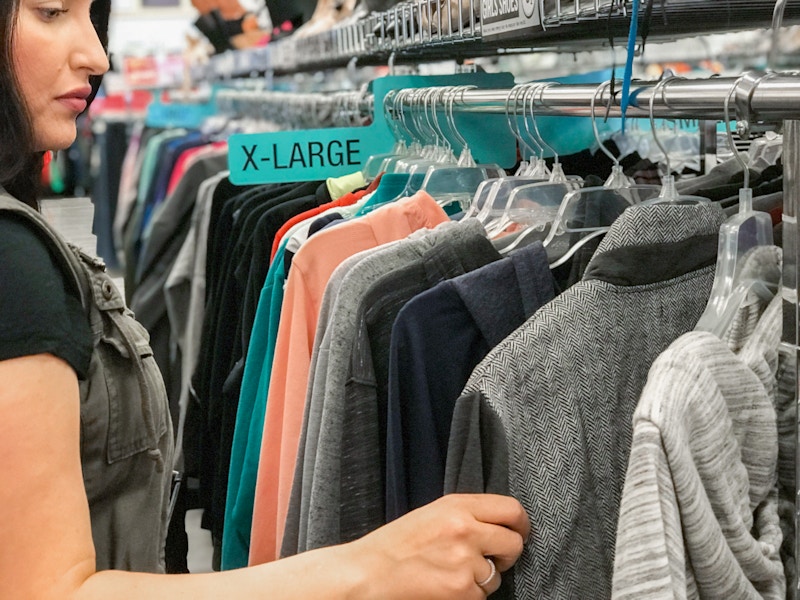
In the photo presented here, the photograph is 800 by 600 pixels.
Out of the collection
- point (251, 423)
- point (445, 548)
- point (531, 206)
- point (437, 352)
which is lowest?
point (251, 423)

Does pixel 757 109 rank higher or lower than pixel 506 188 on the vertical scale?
higher

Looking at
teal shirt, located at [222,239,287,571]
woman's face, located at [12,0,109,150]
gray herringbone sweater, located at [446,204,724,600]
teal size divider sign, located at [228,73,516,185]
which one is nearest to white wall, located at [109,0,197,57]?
teal size divider sign, located at [228,73,516,185]

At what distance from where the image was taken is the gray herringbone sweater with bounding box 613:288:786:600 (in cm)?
81

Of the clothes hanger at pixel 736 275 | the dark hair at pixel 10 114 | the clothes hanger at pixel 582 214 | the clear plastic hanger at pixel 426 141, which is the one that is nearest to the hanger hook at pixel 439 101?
the clear plastic hanger at pixel 426 141

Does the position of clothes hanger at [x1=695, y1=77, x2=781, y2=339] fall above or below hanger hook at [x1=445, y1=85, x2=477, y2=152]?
below

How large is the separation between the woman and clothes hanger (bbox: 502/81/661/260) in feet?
1.49

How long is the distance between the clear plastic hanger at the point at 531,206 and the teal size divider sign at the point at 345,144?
1.56 ft

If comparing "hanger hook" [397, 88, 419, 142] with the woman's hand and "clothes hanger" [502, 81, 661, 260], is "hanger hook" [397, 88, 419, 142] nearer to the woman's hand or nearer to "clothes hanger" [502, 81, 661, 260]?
"clothes hanger" [502, 81, 661, 260]

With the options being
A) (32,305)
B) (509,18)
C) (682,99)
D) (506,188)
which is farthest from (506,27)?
(32,305)

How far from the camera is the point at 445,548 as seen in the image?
926mm

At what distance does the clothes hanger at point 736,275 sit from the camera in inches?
39.4

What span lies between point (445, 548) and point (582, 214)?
593 mm

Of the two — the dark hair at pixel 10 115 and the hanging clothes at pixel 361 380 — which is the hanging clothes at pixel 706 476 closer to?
the hanging clothes at pixel 361 380

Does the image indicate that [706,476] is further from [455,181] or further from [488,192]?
[455,181]
